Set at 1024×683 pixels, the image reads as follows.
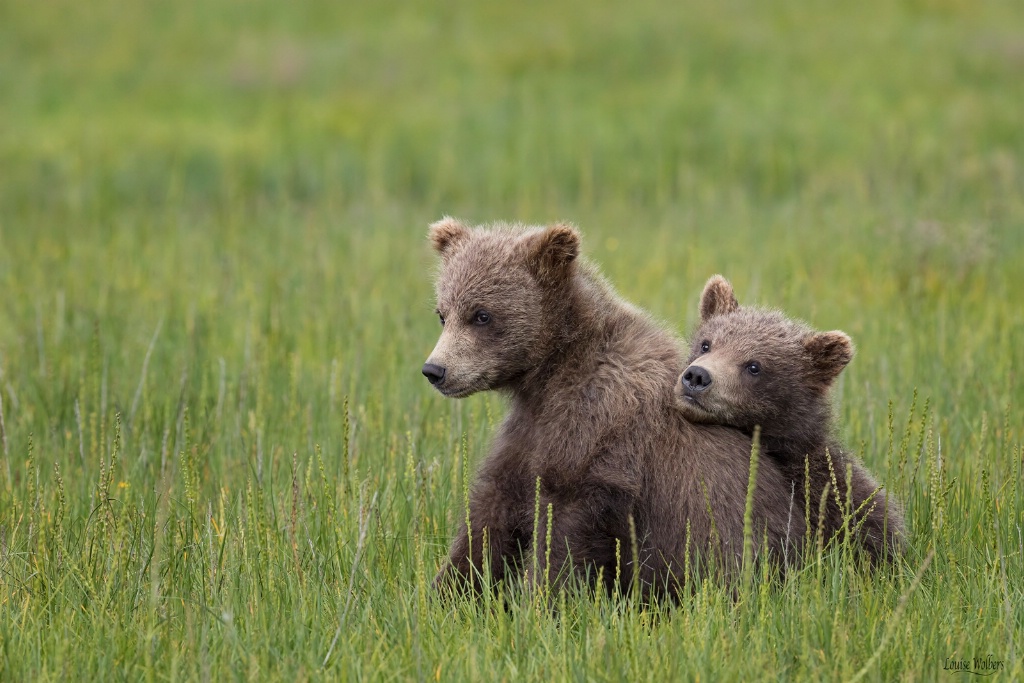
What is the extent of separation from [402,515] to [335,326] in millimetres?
3502

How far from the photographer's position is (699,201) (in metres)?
14.8

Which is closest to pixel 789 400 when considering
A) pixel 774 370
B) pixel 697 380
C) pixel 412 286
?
pixel 774 370

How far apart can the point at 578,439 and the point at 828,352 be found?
48.2 inches

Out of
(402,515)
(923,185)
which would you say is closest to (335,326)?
(402,515)

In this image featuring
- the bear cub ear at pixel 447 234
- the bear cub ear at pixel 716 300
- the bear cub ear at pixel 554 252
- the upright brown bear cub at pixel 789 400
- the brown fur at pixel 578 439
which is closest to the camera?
the brown fur at pixel 578 439

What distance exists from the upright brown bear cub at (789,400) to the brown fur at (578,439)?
0.40 feet

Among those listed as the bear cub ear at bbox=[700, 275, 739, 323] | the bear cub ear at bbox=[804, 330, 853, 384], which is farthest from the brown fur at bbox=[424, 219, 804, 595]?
the bear cub ear at bbox=[804, 330, 853, 384]

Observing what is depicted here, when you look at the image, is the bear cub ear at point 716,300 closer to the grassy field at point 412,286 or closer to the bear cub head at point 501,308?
the bear cub head at point 501,308

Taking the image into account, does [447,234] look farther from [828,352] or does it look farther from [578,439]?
[828,352]

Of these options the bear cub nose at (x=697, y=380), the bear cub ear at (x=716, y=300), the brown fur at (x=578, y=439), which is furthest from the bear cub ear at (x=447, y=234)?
the bear cub nose at (x=697, y=380)

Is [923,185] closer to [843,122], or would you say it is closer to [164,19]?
[843,122]

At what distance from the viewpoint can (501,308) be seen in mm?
5203

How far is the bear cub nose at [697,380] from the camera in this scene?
185 inches

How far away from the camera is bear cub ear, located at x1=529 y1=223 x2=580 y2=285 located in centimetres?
524
